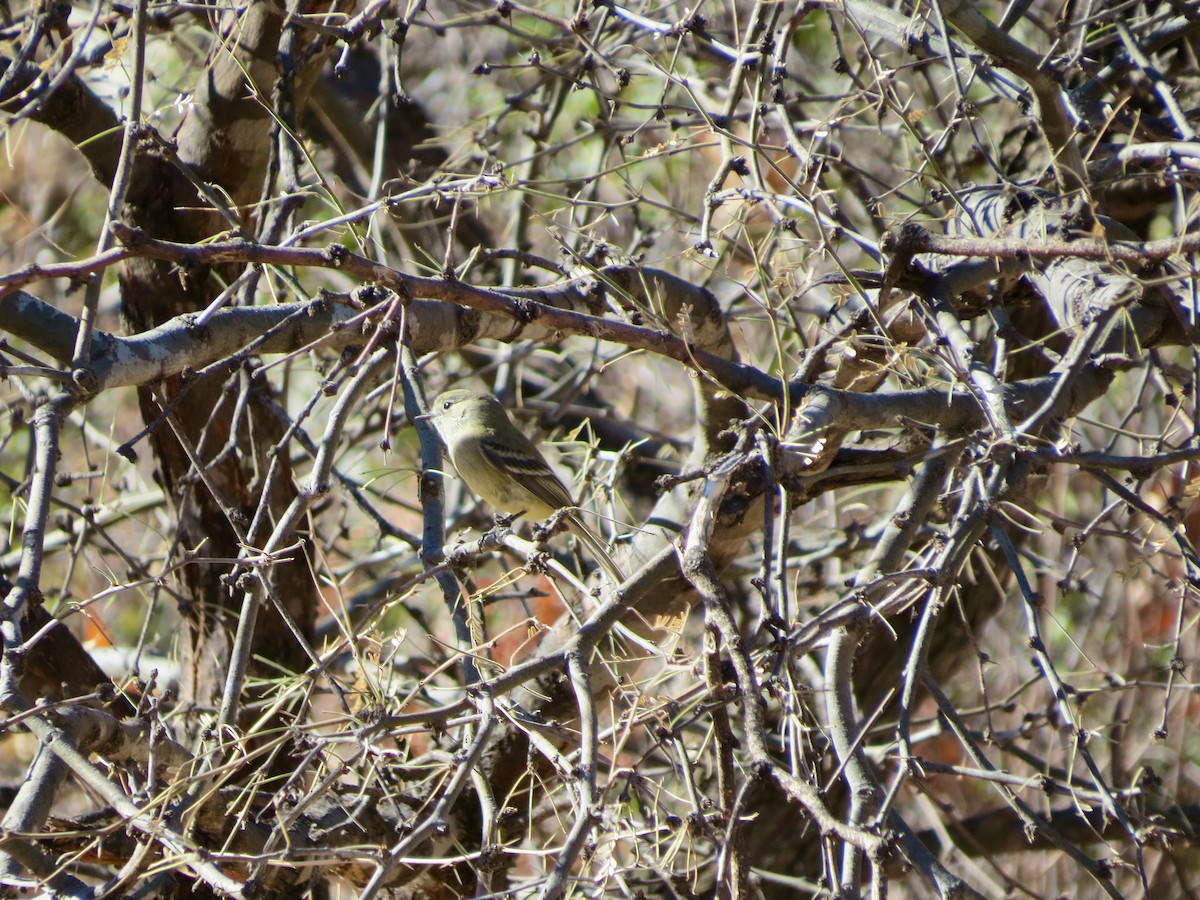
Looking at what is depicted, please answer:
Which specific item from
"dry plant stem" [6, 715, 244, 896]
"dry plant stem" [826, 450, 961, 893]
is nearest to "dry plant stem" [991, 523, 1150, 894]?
"dry plant stem" [826, 450, 961, 893]

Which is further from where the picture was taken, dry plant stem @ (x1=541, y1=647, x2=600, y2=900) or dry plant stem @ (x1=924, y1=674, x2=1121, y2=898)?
dry plant stem @ (x1=924, y1=674, x2=1121, y2=898)

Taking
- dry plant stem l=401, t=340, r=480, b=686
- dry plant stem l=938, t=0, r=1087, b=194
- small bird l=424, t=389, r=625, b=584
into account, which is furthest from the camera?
small bird l=424, t=389, r=625, b=584

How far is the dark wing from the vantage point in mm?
4984

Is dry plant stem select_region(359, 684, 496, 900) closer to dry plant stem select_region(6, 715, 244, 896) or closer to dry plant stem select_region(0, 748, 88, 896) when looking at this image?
dry plant stem select_region(6, 715, 244, 896)

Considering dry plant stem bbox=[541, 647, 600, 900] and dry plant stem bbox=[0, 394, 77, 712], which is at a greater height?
dry plant stem bbox=[0, 394, 77, 712]

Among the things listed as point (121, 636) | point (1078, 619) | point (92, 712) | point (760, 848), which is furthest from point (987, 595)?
point (121, 636)

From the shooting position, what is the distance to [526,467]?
4.98 meters

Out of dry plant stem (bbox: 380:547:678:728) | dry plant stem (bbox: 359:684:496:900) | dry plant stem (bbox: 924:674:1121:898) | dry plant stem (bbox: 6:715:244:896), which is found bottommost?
dry plant stem (bbox: 924:674:1121:898)

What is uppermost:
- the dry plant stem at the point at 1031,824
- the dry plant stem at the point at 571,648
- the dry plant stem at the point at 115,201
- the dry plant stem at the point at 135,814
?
the dry plant stem at the point at 115,201

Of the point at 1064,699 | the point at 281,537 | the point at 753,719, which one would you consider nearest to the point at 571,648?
the point at 753,719

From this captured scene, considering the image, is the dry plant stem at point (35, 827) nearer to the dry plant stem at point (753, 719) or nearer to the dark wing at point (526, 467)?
the dry plant stem at point (753, 719)

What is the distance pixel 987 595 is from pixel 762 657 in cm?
286

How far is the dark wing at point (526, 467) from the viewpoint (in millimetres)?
4984

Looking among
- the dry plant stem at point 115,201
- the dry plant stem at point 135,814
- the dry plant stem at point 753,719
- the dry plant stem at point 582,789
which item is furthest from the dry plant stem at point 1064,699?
the dry plant stem at point 115,201
